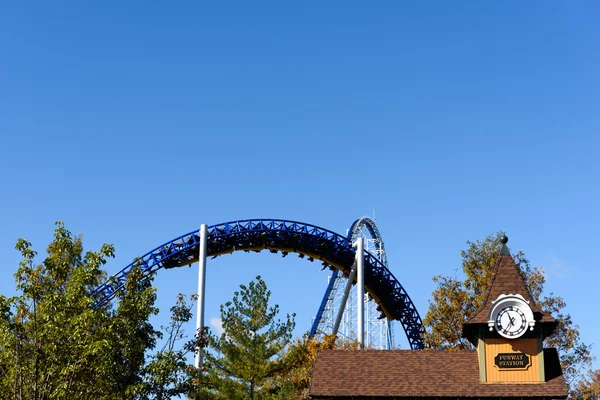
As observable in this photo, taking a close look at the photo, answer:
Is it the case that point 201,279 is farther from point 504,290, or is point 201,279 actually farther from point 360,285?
point 504,290

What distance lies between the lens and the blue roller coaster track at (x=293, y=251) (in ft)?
166

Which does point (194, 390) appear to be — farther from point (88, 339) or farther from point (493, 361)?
point (493, 361)

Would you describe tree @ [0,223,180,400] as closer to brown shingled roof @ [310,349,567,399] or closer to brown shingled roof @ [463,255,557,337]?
brown shingled roof @ [310,349,567,399]

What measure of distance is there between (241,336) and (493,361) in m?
13.7

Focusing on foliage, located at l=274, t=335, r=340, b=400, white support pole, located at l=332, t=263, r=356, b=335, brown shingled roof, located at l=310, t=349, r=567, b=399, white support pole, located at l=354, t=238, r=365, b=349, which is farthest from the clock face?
white support pole, located at l=332, t=263, r=356, b=335

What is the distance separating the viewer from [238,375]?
1471 inches

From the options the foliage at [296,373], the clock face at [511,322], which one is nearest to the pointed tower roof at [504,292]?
the clock face at [511,322]

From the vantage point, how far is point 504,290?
96.7ft

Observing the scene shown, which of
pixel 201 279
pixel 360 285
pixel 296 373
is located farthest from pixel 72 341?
pixel 360 285

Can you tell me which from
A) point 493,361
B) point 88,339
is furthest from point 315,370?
point 88,339

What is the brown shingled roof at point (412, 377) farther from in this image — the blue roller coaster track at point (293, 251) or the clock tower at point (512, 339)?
the blue roller coaster track at point (293, 251)

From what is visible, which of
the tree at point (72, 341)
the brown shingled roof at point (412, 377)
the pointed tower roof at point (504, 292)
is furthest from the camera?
the pointed tower roof at point (504, 292)

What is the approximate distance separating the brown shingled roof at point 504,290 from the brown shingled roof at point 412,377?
1292 millimetres

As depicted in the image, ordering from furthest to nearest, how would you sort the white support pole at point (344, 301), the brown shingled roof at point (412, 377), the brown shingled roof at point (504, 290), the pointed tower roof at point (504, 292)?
the white support pole at point (344, 301)
the brown shingled roof at point (504, 290)
the pointed tower roof at point (504, 292)
the brown shingled roof at point (412, 377)
